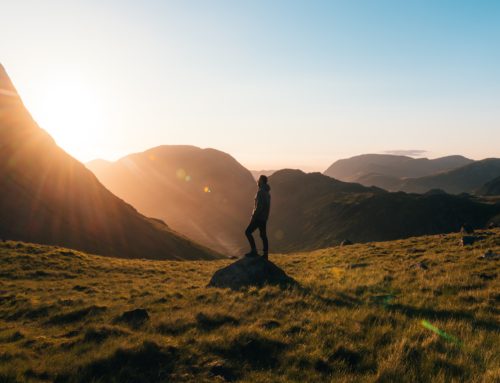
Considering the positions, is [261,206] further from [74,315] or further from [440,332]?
[440,332]

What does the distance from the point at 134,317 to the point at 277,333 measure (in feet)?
16.3

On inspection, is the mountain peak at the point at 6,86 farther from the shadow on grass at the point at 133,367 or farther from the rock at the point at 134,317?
the shadow on grass at the point at 133,367

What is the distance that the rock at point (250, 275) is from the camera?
584 inches

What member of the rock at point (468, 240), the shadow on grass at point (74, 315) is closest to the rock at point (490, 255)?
the rock at point (468, 240)

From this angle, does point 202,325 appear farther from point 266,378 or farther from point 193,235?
point 193,235

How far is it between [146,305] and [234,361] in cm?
692

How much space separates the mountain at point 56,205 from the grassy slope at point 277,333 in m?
59.3

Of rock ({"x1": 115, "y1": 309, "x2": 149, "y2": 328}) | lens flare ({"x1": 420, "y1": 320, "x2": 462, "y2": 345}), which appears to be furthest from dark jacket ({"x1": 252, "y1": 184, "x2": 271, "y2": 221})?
lens flare ({"x1": 420, "y1": 320, "x2": 462, "y2": 345})

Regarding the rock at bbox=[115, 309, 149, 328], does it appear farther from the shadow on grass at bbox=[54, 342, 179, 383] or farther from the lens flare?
the lens flare

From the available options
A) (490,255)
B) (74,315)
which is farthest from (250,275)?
(490,255)

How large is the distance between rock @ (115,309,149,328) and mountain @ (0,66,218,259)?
203 feet

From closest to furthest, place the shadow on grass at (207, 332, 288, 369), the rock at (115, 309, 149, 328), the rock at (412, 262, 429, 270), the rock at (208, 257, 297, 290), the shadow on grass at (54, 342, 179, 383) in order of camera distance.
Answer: the shadow on grass at (54, 342, 179, 383), the shadow on grass at (207, 332, 288, 369), the rock at (115, 309, 149, 328), the rock at (208, 257, 297, 290), the rock at (412, 262, 429, 270)

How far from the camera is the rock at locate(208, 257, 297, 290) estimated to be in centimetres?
1484

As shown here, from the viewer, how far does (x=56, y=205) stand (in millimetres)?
74812
